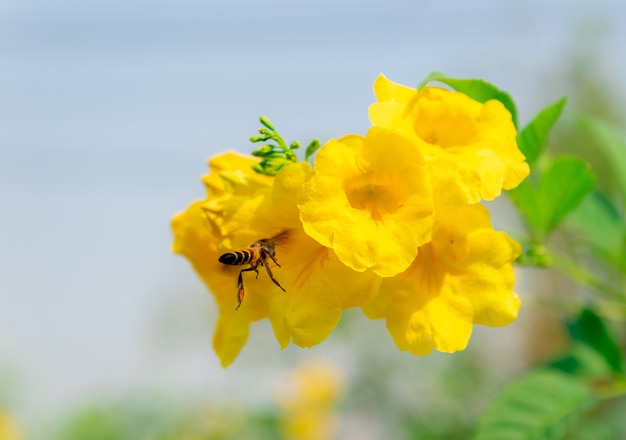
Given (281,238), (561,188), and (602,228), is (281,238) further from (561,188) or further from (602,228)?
(602,228)

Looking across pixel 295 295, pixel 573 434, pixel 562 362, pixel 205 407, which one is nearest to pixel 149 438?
pixel 205 407

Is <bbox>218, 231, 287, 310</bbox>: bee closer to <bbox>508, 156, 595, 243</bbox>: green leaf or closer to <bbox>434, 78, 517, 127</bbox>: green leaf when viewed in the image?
<bbox>434, 78, 517, 127</bbox>: green leaf

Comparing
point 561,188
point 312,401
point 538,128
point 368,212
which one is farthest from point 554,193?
point 312,401

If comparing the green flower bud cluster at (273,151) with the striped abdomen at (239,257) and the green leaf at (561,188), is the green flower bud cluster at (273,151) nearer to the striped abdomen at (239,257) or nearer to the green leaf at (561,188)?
the striped abdomen at (239,257)

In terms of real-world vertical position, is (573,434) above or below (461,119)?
below

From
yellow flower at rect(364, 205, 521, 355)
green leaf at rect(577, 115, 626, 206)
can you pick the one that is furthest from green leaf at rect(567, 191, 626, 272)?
yellow flower at rect(364, 205, 521, 355)

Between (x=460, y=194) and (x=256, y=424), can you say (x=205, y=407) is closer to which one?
(x=256, y=424)
